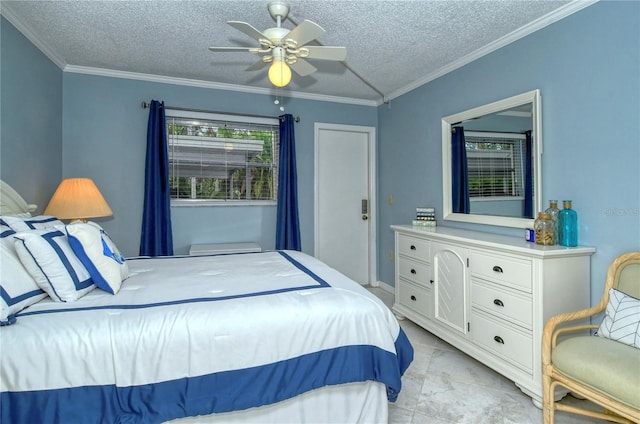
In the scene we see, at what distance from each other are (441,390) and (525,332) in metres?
0.64

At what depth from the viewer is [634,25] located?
189 cm

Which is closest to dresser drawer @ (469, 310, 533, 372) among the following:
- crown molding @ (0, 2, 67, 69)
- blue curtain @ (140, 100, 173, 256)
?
blue curtain @ (140, 100, 173, 256)

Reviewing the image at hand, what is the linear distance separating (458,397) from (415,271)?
3.92 feet

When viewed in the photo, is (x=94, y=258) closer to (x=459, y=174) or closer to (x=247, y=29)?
(x=247, y=29)

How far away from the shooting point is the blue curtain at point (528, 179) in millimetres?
2492

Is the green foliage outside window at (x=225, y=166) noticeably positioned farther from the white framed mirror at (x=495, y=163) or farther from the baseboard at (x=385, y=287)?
the white framed mirror at (x=495, y=163)

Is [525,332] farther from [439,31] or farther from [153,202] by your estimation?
[153,202]

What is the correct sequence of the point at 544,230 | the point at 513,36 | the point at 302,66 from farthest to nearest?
the point at 513,36
the point at 302,66
the point at 544,230

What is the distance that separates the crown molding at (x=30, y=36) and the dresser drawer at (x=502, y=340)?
383cm

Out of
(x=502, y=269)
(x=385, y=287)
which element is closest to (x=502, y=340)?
(x=502, y=269)

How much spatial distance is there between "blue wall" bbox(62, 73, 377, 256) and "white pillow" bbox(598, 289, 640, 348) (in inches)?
124

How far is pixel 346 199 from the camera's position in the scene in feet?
14.6

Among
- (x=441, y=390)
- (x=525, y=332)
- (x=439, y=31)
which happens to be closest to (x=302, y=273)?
(x=441, y=390)

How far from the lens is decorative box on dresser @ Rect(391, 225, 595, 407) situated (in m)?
2.01
